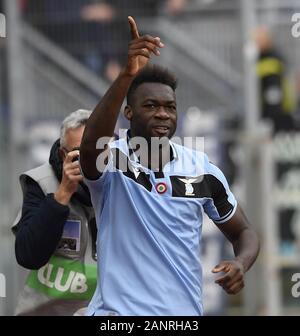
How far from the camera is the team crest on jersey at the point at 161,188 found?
5039 millimetres

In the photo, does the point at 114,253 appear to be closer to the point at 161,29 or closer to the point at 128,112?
the point at 128,112

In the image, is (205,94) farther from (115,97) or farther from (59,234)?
(115,97)

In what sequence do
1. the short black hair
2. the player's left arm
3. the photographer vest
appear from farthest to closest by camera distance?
the photographer vest
the short black hair
the player's left arm

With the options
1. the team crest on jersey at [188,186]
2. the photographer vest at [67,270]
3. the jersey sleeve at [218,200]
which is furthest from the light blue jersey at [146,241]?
the photographer vest at [67,270]

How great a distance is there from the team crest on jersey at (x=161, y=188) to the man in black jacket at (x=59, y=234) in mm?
459

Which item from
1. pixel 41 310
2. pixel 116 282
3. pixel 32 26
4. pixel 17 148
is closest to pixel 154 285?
pixel 116 282

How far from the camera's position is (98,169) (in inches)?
195

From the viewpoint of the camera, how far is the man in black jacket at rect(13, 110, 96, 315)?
5281 mm

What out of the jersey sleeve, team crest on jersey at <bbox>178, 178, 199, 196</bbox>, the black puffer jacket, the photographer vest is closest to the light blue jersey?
team crest on jersey at <bbox>178, 178, 199, 196</bbox>

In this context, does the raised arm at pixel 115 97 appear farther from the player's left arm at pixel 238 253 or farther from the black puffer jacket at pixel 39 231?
the player's left arm at pixel 238 253

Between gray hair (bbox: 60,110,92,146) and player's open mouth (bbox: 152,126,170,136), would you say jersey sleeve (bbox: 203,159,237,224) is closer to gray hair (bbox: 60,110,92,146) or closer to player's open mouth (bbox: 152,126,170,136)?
player's open mouth (bbox: 152,126,170,136)

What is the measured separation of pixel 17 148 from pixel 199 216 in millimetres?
4994

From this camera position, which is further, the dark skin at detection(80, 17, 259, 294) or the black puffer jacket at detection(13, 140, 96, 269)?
the black puffer jacket at detection(13, 140, 96, 269)

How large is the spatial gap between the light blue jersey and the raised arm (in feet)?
0.66
